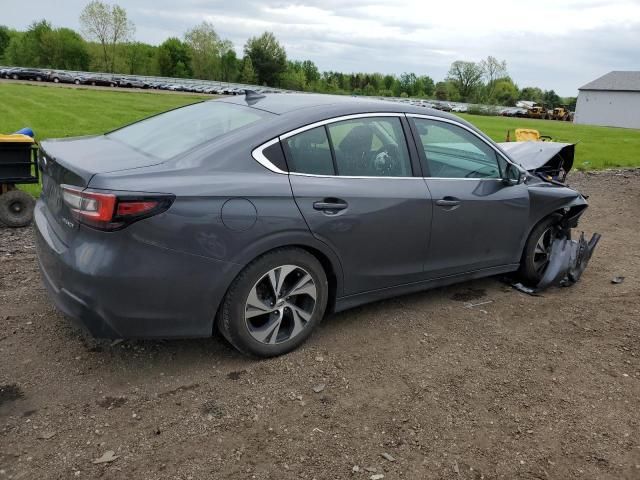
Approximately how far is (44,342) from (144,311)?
44.5 inches

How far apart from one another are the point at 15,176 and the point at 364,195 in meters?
4.27

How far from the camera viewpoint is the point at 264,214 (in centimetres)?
331

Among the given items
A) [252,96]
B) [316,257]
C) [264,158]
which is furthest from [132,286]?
[252,96]

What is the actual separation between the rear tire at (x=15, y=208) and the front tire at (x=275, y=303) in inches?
155

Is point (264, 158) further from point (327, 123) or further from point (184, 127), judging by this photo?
point (184, 127)

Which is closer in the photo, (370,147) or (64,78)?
(370,147)

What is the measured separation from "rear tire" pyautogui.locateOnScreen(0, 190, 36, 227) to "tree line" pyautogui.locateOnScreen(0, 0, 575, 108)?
78775mm

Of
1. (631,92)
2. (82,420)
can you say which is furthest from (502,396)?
(631,92)

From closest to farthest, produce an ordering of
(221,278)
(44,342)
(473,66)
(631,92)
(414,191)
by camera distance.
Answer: (221,278)
(44,342)
(414,191)
(631,92)
(473,66)

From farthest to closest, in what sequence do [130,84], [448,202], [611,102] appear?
1. [611,102]
2. [130,84]
3. [448,202]

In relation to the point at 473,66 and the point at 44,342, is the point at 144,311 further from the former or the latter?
the point at 473,66

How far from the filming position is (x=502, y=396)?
3432 millimetres

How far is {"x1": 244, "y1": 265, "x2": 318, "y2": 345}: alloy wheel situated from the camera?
11.4 feet

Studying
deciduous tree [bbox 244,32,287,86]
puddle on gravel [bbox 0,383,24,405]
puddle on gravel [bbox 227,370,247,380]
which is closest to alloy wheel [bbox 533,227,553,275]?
puddle on gravel [bbox 227,370,247,380]
